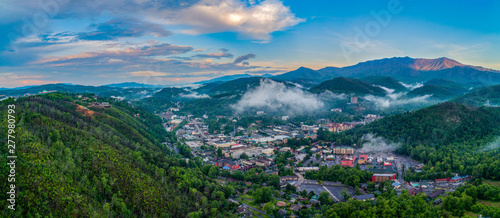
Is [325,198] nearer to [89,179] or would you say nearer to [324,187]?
[324,187]

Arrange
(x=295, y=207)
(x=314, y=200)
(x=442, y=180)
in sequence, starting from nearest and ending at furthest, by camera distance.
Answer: (x=295, y=207), (x=314, y=200), (x=442, y=180)

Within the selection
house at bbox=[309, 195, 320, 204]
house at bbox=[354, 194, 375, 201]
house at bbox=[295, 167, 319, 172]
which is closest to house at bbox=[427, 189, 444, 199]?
house at bbox=[354, 194, 375, 201]

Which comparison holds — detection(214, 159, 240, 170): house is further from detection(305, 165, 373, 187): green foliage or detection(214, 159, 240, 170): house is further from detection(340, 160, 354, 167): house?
detection(340, 160, 354, 167): house

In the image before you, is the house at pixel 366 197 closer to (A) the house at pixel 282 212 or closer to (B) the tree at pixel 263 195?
(A) the house at pixel 282 212

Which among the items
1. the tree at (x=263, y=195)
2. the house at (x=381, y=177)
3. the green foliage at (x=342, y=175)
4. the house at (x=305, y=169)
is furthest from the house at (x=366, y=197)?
the house at (x=305, y=169)

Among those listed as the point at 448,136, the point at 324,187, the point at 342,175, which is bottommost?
the point at 324,187

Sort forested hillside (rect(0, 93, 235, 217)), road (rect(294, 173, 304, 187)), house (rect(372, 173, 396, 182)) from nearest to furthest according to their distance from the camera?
forested hillside (rect(0, 93, 235, 217))
house (rect(372, 173, 396, 182))
road (rect(294, 173, 304, 187))

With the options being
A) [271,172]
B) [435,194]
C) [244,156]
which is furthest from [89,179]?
[435,194]
